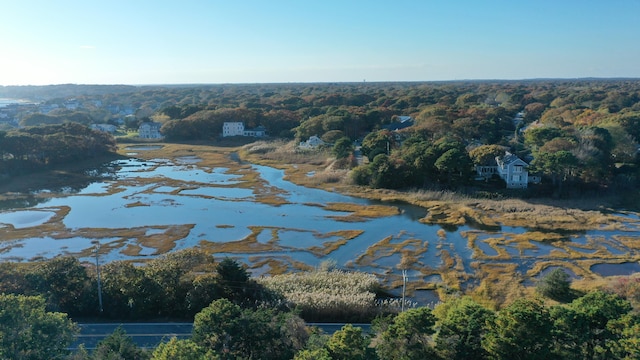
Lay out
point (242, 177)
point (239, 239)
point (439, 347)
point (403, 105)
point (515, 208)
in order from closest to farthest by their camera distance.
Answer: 1. point (439, 347)
2. point (239, 239)
3. point (515, 208)
4. point (242, 177)
5. point (403, 105)

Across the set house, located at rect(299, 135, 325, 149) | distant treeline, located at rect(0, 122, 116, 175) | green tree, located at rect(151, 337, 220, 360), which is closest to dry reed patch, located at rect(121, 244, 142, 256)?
green tree, located at rect(151, 337, 220, 360)

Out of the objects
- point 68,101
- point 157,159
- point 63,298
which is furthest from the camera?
point 68,101

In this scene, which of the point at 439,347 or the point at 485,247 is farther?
the point at 485,247

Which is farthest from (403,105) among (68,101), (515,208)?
(68,101)

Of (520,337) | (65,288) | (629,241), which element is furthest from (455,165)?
(65,288)

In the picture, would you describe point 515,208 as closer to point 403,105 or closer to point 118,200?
point 118,200

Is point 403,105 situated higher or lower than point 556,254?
higher

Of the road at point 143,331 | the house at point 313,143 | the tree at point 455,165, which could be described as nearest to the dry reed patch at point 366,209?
the tree at point 455,165

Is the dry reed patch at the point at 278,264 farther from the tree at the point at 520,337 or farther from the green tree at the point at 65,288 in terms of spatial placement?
the tree at the point at 520,337
